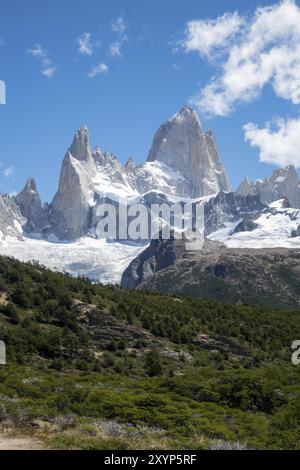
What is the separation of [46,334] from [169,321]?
17356 mm

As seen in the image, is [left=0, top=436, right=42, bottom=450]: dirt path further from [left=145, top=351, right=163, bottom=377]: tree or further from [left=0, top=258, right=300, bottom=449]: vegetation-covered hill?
[left=145, top=351, right=163, bottom=377]: tree

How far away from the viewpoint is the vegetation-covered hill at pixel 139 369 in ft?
68.6

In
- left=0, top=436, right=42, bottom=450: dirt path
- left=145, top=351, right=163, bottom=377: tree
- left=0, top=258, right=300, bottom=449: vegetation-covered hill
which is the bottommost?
left=145, top=351, right=163, bottom=377: tree

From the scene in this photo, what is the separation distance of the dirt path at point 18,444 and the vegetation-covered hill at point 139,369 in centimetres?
50

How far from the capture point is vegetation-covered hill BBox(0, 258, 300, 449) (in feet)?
68.6

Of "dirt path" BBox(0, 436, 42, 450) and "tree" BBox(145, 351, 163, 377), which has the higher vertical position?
"dirt path" BBox(0, 436, 42, 450)

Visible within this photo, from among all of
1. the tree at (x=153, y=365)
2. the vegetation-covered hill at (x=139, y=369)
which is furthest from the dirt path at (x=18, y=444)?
the tree at (x=153, y=365)

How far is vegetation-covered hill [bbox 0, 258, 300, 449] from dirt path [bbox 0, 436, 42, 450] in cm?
50

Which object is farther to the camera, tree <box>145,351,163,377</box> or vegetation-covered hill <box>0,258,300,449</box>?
tree <box>145,351,163,377</box>

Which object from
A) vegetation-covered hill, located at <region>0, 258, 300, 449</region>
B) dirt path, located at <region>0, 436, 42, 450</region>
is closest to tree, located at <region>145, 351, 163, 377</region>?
vegetation-covered hill, located at <region>0, 258, 300, 449</region>

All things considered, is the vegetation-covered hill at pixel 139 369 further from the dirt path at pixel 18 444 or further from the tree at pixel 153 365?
the dirt path at pixel 18 444

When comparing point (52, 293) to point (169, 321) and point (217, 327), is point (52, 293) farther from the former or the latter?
point (217, 327)

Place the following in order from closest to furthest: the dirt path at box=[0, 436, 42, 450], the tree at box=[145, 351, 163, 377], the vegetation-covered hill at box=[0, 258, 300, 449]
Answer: the dirt path at box=[0, 436, 42, 450] → the vegetation-covered hill at box=[0, 258, 300, 449] → the tree at box=[145, 351, 163, 377]
